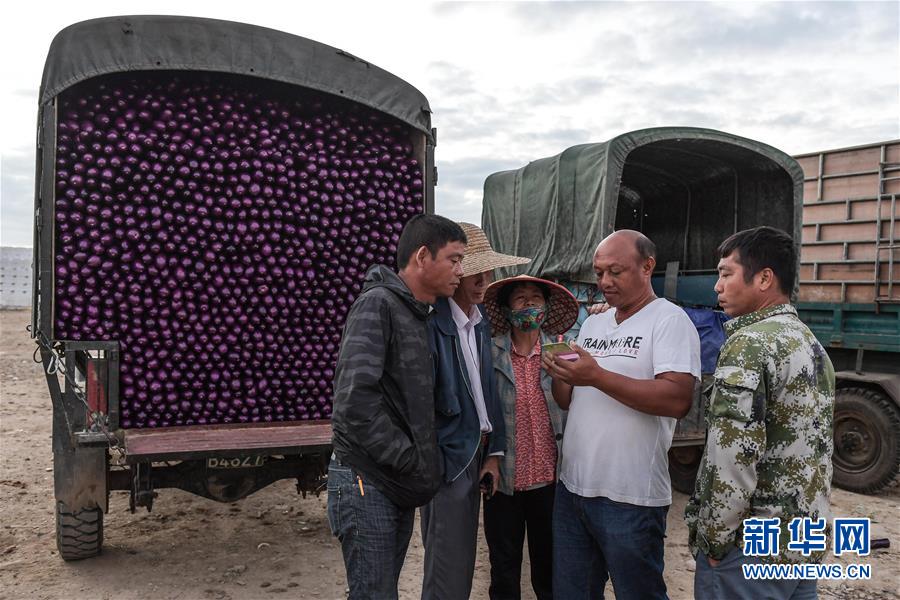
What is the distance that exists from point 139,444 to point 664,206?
18.5 ft

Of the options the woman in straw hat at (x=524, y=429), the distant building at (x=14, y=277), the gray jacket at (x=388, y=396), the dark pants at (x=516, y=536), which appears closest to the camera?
the gray jacket at (x=388, y=396)

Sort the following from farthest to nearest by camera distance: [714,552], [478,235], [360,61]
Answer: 1. [360,61]
2. [478,235]
3. [714,552]

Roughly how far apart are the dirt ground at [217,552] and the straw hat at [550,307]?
1709 mm

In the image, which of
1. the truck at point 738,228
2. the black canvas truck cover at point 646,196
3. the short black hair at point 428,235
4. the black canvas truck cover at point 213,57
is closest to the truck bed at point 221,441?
the short black hair at point 428,235

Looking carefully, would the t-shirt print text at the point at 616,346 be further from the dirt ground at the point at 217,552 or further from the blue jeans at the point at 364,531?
the dirt ground at the point at 217,552

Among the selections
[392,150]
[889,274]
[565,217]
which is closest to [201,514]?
[392,150]

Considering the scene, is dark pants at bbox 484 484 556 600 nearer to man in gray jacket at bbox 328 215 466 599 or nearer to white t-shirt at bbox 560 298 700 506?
white t-shirt at bbox 560 298 700 506

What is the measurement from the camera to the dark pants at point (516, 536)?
3.07 metres

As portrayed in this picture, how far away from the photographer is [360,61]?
13.5ft

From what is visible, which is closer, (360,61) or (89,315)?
(89,315)

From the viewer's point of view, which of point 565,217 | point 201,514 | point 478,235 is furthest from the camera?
point 565,217

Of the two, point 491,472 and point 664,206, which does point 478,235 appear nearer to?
point 491,472

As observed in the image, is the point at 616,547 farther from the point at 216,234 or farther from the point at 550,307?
the point at 216,234

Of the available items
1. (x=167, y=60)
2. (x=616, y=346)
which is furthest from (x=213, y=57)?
(x=616, y=346)
